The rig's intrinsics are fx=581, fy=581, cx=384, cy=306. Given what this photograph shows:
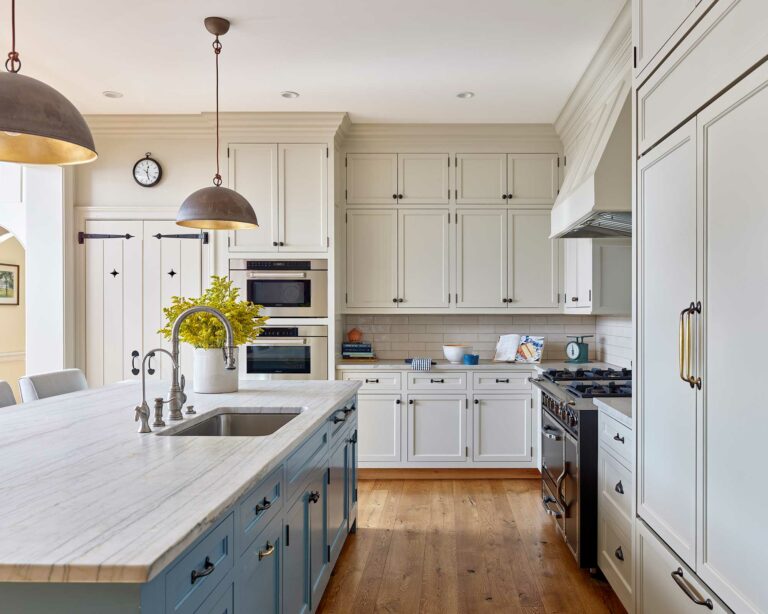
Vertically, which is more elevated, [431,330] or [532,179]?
[532,179]

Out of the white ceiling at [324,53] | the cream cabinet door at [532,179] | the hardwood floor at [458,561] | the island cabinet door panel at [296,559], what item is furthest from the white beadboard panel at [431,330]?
the island cabinet door panel at [296,559]

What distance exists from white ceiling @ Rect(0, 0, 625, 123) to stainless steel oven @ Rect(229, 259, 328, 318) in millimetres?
1191

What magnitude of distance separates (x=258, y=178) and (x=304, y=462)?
2.97 meters

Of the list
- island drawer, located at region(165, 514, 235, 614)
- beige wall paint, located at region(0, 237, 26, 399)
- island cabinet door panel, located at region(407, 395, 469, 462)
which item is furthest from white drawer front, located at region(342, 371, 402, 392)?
beige wall paint, located at region(0, 237, 26, 399)

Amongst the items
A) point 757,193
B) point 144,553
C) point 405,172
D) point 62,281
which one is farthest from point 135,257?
point 757,193

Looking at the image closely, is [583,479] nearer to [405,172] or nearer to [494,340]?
[494,340]

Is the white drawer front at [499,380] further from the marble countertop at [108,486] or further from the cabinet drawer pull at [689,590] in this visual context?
the cabinet drawer pull at [689,590]

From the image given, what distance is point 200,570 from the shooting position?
1229mm

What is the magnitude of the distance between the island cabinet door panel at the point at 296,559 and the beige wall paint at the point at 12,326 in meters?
5.77

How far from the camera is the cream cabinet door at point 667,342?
Answer: 66.9 inches

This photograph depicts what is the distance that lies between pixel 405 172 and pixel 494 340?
64.8 inches

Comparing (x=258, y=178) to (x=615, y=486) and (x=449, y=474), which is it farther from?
(x=615, y=486)

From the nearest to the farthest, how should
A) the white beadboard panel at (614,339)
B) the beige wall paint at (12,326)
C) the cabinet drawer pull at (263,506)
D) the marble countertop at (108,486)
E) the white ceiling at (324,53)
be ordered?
1. the marble countertop at (108,486)
2. the cabinet drawer pull at (263,506)
3. the white ceiling at (324,53)
4. the white beadboard panel at (614,339)
5. the beige wall paint at (12,326)

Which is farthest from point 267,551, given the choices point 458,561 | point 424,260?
point 424,260
